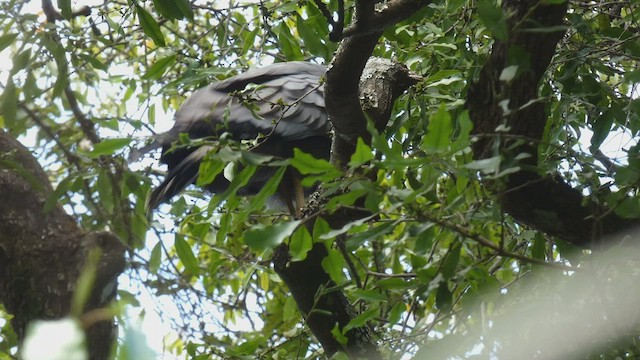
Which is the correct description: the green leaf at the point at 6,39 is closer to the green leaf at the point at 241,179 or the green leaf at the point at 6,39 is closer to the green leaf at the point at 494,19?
the green leaf at the point at 241,179

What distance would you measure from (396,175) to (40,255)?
65.5 inches

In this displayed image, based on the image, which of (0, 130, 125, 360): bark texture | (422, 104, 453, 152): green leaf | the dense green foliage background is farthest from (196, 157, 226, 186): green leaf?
(0, 130, 125, 360): bark texture

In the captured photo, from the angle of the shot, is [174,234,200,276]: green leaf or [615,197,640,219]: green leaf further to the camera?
[174,234,200,276]: green leaf

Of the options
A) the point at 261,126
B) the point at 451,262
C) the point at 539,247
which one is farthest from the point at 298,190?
the point at 451,262

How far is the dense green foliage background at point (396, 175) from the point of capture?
1.52 m

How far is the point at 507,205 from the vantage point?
1.90 meters

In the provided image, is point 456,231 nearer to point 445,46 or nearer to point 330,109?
point 330,109

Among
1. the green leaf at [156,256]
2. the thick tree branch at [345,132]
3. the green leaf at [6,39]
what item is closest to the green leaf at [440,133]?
the thick tree branch at [345,132]

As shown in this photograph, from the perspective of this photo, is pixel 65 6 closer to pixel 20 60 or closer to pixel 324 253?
pixel 20 60

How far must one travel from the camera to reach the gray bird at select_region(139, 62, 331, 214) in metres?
2.98

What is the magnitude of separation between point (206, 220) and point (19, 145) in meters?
1.27

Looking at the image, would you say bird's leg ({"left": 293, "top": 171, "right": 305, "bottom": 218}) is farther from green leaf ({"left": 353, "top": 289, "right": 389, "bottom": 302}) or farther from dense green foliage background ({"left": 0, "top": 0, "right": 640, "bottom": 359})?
green leaf ({"left": 353, "top": 289, "right": 389, "bottom": 302})

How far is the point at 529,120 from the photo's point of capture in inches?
69.4

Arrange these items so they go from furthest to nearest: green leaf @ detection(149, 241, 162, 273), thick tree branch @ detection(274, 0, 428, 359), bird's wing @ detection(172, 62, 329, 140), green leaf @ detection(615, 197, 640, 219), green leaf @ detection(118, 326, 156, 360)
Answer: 1. bird's wing @ detection(172, 62, 329, 140)
2. green leaf @ detection(149, 241, 162, 273)
3. thick tree branch @ detection(274, 0, 428, 359)
4. green leaf @ detection(615, 197, 640, 219)
5. green leaf @ detection(118, 326, 156, 360)
